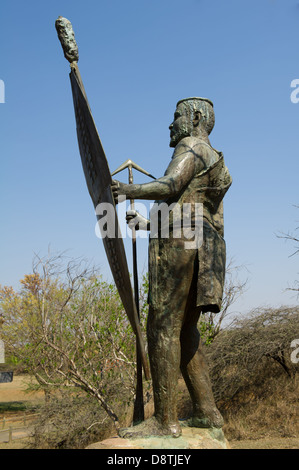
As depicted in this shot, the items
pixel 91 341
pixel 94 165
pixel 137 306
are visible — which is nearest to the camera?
pixel 94 165

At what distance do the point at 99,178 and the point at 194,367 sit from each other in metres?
1.58

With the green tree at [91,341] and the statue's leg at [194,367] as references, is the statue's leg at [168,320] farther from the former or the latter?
the green tree at [91,341]

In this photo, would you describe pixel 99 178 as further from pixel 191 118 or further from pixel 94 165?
pixel 191 118

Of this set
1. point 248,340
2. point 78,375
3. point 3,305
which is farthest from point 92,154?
point 3,305

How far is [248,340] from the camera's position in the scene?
12.1 m

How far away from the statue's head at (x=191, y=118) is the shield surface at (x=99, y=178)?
854 mm

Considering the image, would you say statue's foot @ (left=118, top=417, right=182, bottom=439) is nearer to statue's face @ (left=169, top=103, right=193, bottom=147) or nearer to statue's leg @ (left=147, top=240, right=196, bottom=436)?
statue's leg @ (left=147, top=240, right=196, bottom=436)

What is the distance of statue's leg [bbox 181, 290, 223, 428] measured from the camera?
3.25 meters

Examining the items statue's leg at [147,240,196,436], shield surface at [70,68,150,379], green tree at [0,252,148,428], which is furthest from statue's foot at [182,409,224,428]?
green tree at [0,252,148,428]

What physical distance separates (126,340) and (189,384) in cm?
695

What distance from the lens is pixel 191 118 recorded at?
348 centimetres

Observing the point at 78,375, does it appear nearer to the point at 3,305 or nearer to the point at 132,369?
the point at 132,369

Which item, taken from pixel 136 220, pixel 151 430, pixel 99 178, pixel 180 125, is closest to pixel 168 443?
pixel 151 430
